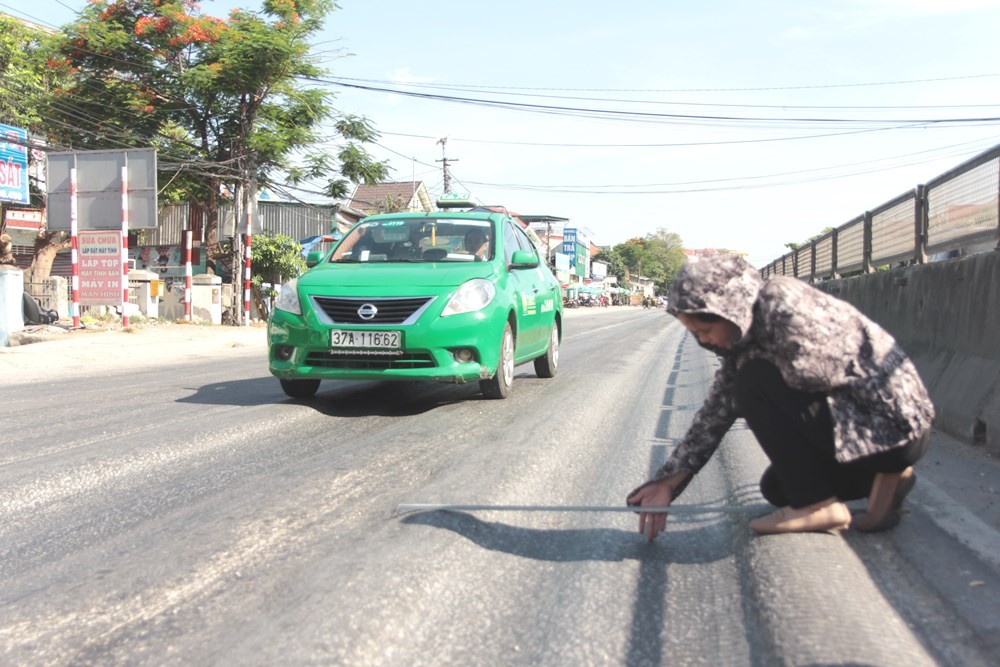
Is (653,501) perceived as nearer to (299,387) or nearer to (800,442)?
(800,442)

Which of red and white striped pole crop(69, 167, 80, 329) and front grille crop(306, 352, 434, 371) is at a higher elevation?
red and white striped pole crop(69, 167, 80, 329)

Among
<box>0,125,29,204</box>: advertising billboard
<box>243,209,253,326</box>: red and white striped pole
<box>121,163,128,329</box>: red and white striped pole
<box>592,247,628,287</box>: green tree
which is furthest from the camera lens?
<box>592,247,628,287</box>: green tree

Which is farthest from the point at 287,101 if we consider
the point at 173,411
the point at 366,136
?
the point at 173,411

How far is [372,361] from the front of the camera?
19.1 ft

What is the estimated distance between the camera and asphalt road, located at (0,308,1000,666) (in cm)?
203

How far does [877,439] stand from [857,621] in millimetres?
649

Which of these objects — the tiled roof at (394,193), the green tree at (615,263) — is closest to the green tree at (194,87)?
the tiled roof at (394,193)

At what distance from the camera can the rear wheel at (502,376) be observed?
631cm

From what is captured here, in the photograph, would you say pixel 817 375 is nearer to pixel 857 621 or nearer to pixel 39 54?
pixel 857 621

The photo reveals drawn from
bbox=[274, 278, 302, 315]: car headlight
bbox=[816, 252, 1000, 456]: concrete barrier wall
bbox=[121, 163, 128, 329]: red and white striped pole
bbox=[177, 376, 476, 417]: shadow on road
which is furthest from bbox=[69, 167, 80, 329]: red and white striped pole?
bbox=[816, 252, 1000, 456]: concrete barrier wall

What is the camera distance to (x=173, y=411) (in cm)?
593

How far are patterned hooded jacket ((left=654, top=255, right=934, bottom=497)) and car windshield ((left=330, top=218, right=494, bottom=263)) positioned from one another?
4.42 m

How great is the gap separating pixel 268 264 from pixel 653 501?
25409 mm

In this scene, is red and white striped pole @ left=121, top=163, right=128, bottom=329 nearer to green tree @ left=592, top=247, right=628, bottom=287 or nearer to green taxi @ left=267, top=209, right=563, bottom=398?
green taxi @ left=267, top=209, right=563, bottom=398
